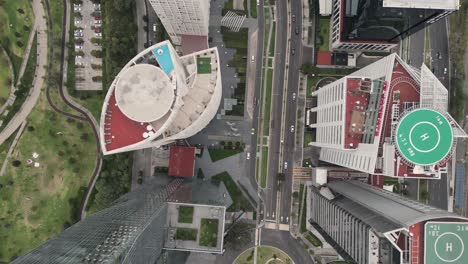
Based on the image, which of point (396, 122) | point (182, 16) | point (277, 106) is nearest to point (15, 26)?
point (182, 16)

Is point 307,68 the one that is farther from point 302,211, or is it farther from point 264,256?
point 264,256

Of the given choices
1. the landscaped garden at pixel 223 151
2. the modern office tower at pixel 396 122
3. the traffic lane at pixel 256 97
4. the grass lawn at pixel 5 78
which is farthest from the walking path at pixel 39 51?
the modern office tower at pixel 396 122

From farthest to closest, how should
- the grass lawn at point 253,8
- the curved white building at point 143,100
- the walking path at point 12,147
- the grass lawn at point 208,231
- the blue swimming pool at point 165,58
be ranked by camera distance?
the grass lawn at point 253,8, the walking path at point 12,147, the grass lawn at point 208,231, the blue swimming pool at point 165,58, the curved white building at point 143,100

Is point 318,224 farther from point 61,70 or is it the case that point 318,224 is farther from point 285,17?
point 61,70

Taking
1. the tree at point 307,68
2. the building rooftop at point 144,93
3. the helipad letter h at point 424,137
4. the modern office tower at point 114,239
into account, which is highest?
the tree at point 307,68

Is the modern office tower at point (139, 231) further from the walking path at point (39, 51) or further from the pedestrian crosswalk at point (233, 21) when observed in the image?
the pedestrian crosswalk at point (233, 21)

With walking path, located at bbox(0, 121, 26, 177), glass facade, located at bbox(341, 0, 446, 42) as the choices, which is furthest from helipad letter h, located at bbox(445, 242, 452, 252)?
walking path, located at bbox(0, 121, 26, 177)

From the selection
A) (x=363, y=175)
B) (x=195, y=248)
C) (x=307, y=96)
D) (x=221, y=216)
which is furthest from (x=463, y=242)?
(x=307, y=96)
